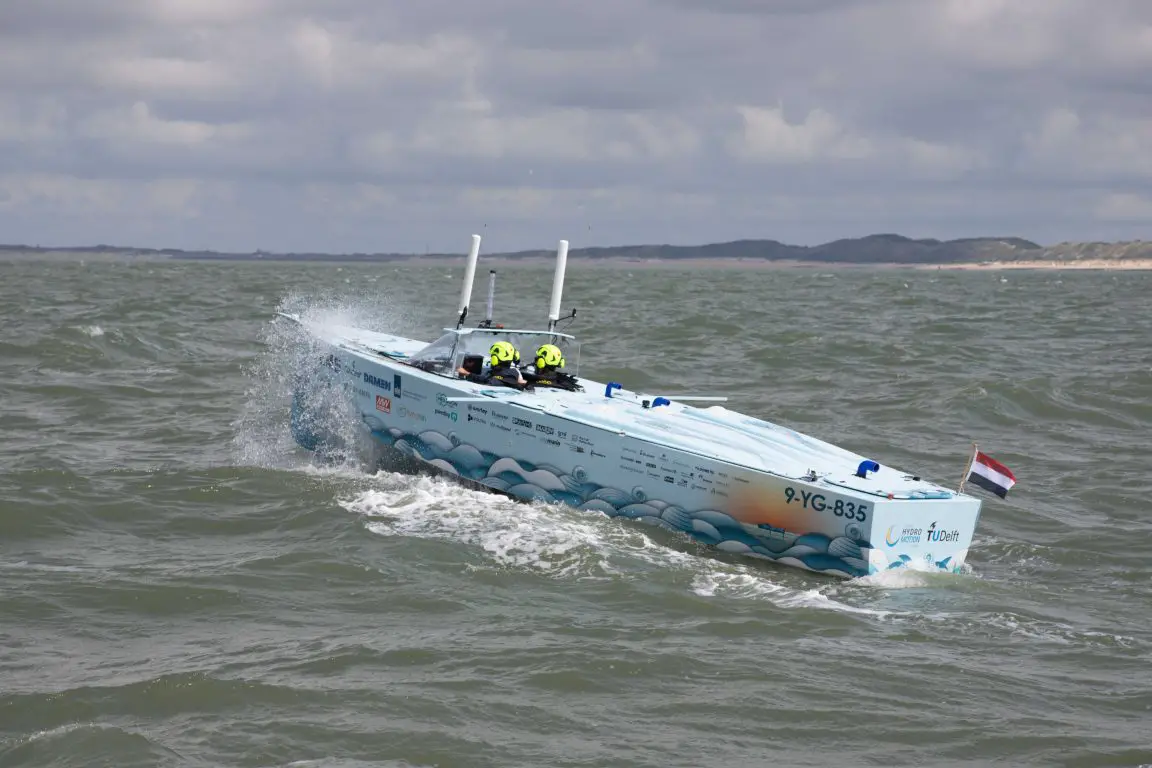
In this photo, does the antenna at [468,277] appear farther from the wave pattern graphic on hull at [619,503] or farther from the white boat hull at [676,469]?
the wave pattern graphic on hull at [619,503]

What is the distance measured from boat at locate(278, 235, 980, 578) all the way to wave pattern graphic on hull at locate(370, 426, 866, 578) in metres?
0.01

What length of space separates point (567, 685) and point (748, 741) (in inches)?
57.0

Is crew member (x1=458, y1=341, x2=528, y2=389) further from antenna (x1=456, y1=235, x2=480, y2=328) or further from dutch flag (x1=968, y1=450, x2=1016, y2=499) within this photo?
dutch flag (x1=968, y1=450, x2=1016, y2=499)

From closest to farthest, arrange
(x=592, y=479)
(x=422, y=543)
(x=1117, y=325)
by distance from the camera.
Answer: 1. (x=422, y=543)
2. (x=592, y=479)
3. (x=1117, y=325)

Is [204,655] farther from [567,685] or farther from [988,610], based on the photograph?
[988,610]

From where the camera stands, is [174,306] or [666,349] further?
[174,306]

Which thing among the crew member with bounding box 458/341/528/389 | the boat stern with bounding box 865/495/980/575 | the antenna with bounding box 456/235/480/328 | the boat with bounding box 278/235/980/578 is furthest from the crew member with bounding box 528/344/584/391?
the boat stern with bounding box 865/495/980/575

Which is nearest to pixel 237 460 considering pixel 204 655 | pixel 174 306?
pixel 204 655

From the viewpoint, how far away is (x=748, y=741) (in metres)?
7.80

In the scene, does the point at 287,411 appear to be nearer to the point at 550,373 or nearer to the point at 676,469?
the point at 550,373

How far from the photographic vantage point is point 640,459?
41.6 ft

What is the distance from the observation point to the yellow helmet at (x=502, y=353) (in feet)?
49.2

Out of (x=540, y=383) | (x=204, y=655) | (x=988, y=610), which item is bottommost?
(x=204, y=655)

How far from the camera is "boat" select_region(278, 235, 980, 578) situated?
1138 cm
